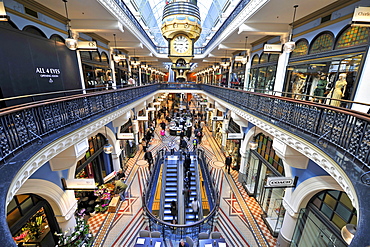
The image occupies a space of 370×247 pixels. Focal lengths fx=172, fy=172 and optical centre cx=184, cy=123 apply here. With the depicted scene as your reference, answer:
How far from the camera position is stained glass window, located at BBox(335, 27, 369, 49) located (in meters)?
4.10

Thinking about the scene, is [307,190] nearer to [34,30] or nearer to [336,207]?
[336,207]

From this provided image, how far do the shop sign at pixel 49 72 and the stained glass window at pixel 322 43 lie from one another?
876 cm

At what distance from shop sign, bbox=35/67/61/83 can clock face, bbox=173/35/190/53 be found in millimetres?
4755

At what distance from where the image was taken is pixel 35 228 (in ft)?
14.5

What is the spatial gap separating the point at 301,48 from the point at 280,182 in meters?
4.98

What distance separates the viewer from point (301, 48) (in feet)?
20.7

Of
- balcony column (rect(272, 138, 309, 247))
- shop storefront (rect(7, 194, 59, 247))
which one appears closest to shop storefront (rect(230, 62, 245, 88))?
balcony column (rect(272, 138, 309, 247))

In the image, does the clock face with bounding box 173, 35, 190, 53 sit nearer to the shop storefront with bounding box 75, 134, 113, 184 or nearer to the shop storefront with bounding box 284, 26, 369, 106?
the shop storefront with bounding box 284, 26, 369, 106

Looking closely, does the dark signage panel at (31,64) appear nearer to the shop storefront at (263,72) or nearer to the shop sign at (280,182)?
the shop sign at (280,182)

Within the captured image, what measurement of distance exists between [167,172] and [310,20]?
938 centimetres

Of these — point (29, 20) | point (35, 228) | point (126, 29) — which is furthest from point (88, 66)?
point (35, 228)

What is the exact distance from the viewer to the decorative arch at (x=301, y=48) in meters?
6.08

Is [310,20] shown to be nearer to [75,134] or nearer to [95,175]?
[75,134]

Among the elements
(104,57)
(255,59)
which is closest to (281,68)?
(255,59)
